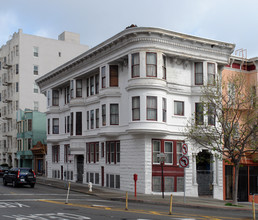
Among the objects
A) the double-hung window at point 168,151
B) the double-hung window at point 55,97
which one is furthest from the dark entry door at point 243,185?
the double-hung window at point 55,97

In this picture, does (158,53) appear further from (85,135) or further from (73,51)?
(73,51)

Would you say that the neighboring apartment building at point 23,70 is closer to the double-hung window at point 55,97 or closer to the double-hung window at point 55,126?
the double-hung window at point 55,97

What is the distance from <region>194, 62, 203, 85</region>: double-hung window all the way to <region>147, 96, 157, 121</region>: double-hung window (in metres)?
4.88

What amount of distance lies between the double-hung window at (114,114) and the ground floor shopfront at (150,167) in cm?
140

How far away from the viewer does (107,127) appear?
33219mm

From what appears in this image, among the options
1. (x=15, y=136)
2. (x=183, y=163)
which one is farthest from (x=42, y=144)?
(x=183, y=163)

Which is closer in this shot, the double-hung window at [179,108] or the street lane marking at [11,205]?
the street lane marking at [11,205]

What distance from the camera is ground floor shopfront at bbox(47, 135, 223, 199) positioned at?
29688 millimetres

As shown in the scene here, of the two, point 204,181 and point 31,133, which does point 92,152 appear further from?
point 31,133

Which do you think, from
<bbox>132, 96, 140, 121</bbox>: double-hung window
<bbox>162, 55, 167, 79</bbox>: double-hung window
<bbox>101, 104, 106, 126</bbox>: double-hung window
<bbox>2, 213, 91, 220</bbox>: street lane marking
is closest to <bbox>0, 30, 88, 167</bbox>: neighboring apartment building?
<bbox>101, 104, 106, 126</bbox>: double-hung window

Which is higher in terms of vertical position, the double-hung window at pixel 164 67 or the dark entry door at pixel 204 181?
the double-hung window at pixel 164 67

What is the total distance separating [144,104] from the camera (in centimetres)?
2958

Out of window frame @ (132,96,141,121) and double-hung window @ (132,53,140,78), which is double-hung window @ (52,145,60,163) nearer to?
window frame @ (132,96,141,121)

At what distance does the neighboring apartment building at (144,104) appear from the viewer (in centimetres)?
2981
